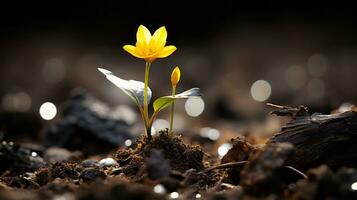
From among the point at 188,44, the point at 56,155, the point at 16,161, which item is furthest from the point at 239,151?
the point at 188,44

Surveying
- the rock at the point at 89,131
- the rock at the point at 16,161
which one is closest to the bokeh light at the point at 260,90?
the rock at the point at 89,131

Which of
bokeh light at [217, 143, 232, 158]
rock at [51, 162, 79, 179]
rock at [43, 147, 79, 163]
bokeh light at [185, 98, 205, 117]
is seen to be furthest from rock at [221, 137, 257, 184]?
bokeh light at [185, 98, 205, 117]

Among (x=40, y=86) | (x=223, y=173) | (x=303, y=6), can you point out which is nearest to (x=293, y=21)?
(x=303, y=6)

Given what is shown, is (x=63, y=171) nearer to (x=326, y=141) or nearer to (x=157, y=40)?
(x=157, y=40)

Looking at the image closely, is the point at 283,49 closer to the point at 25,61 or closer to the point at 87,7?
the point at 87,7

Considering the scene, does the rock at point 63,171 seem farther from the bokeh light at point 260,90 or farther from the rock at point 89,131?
the bokeh light at point 260,90

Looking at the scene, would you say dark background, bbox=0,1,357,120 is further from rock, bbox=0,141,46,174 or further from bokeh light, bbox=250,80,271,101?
rock, bbox=0,141,46,174
